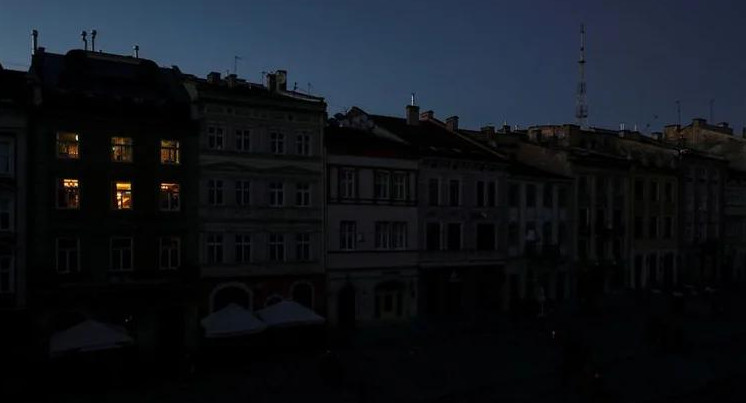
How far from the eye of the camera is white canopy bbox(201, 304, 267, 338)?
30.1 metres

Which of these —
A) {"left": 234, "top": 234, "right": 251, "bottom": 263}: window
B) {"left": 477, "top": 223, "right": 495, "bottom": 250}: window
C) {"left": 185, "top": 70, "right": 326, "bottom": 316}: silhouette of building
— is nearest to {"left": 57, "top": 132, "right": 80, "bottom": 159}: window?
{"left": 185, "top": 70, "right": 326, "bottom": 316}: silhouette of building

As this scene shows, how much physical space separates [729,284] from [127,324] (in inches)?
2039

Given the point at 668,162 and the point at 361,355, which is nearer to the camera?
the point at 361,355

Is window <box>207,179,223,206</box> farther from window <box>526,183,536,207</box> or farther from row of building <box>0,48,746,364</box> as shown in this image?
window <box>526,183,536,207</box>

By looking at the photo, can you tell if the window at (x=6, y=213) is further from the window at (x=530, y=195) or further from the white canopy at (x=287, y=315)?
the window at (x=530, y=195)

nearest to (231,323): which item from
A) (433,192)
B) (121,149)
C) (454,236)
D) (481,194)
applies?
(121,149)

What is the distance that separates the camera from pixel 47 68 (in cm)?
3256

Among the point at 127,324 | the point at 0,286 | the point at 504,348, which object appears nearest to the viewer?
the point at 0,286

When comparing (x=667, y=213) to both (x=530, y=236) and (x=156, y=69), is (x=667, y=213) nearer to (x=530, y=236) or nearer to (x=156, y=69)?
(x=530, y=236)

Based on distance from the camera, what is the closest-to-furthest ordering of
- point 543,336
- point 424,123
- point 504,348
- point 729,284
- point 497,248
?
point 504,348 < point 543,336 < point 497,248 < point 424,123 < point 729,284

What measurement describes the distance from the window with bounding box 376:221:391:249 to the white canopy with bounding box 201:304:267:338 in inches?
396

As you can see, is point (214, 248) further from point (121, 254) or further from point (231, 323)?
point (231, 323)

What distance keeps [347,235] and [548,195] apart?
1722 centimetres

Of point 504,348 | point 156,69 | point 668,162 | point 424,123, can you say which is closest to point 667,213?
point 668,162
